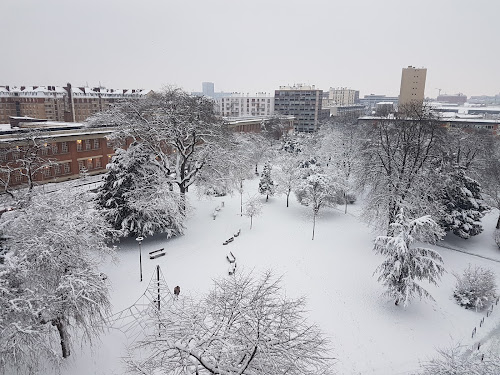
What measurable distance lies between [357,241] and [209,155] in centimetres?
1482

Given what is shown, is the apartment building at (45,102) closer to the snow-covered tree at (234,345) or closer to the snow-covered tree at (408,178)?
the snow-covered tree at (408,178)

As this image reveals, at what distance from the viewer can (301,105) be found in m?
121

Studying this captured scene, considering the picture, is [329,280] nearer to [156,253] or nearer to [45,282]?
[156,253]

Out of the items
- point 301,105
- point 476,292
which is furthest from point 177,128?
point 301,105

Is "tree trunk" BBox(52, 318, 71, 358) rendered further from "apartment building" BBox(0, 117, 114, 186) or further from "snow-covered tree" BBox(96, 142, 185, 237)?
"apartment building" BBox(0, 117, 114, 186)

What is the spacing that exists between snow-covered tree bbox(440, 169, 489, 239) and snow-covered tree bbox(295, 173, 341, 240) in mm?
9531

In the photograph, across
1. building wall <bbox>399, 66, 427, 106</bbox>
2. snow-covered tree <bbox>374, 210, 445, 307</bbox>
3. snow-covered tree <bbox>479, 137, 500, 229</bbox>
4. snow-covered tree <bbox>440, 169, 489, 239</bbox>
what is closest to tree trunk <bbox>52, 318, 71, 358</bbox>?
snow-covered tree <bbox>374, 210, 445, 307</bbox>

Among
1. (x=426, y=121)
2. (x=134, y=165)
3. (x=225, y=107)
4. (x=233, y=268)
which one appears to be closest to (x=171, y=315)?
(x=233, y=268)

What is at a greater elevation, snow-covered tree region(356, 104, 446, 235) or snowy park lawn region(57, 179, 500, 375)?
snow-covered tree region(356, 104, 446, 235)

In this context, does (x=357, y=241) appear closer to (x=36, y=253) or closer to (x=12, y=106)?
(x=36, y=253)

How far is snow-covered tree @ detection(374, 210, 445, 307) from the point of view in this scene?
18.1 m

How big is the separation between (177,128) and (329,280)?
16980 mm

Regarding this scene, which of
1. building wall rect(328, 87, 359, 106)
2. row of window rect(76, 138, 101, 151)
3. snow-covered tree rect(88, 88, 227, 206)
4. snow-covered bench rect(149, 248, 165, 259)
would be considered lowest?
snow-covered bench rect(149, 248, 165, 259)

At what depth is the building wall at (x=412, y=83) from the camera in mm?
124275
